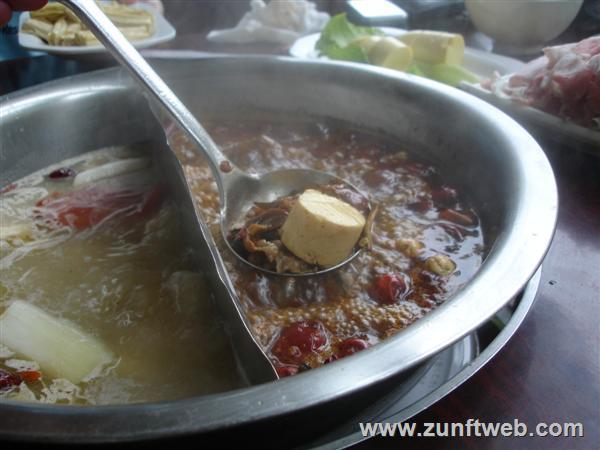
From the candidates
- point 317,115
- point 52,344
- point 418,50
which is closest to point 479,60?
point 418,50

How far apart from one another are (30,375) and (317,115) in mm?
1703

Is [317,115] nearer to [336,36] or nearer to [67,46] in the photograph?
[336,36]

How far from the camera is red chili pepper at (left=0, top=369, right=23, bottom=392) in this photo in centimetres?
121

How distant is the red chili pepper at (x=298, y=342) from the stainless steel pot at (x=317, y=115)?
0.87 feet

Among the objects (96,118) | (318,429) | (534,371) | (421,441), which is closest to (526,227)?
(534,371)

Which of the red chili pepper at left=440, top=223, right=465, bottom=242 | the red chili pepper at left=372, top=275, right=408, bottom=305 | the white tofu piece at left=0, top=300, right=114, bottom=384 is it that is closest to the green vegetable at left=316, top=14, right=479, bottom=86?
the red chili pepper at left=440, top=223, right=465, bottom=242

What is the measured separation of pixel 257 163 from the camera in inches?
84.4

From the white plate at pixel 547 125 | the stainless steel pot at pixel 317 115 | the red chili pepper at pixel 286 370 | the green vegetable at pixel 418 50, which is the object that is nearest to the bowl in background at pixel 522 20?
the green vegetable at pixel 418 50

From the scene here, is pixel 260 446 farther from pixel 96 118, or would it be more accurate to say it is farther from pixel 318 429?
pixel 96 118

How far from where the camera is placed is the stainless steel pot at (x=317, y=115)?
82 centimetres

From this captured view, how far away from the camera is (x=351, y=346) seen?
1.30m

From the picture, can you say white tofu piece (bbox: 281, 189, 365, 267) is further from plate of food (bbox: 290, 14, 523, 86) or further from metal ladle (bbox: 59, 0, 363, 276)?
plate of food (bbox: 290, 14, 523, 86)

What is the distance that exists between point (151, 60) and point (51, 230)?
1160 mm

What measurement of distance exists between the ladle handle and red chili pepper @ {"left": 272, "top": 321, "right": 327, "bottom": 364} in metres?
0.71
